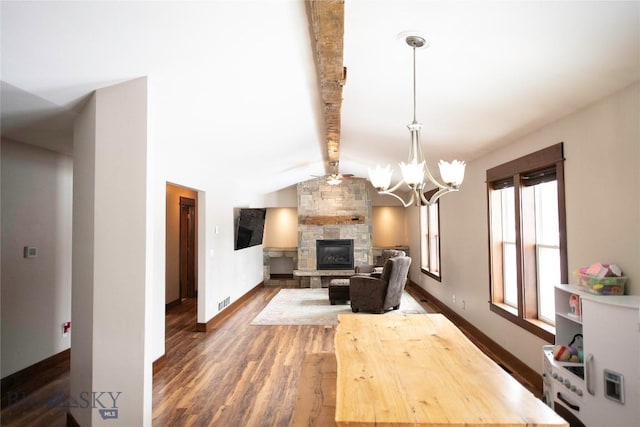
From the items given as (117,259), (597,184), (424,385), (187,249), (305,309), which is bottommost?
(305,309)

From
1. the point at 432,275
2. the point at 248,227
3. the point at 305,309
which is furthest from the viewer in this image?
the point at 248,227

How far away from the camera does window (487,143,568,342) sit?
2.90 meters

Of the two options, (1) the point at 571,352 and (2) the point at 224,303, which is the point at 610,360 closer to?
(1) the point at 571,352

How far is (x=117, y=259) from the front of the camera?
86.9 inches

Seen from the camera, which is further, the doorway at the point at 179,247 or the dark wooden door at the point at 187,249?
the dark wooden door at the point at 187,249

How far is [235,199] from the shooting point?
6.34m

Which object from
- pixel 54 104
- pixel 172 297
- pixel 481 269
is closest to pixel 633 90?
pixel 481 269

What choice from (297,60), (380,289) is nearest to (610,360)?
(297,60)

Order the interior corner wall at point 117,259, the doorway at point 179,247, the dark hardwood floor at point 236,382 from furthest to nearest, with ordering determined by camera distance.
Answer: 1. the doorway at point 179,247
2. the dark hardwood floor at point 236,382
3. the interior corner wall at point 117,259

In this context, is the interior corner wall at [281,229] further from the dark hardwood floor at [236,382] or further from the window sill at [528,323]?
the window sill at [528,323]

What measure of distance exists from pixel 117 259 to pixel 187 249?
4711mm

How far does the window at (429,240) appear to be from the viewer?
6.61 m

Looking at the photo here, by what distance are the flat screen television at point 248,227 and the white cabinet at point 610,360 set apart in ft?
16.7

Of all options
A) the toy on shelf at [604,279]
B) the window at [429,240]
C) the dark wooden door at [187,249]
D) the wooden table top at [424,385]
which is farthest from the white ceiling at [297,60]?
the dark wooden door at [187,249]
